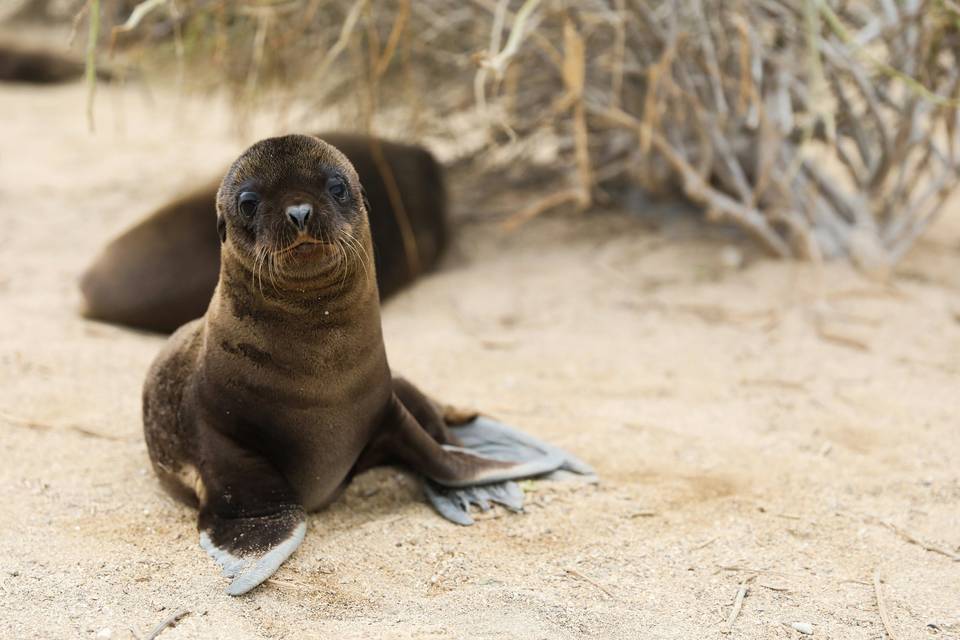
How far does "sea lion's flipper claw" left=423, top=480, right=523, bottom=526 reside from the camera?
304cm

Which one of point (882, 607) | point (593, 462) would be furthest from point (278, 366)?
point (882, 607)

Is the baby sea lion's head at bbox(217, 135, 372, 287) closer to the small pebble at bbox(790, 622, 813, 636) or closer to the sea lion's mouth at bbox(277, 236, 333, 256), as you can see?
the sea lion's mouth at bbox(277, 236, 333, 256)

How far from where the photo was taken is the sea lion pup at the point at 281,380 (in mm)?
2646

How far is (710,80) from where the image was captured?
4754 millimetres

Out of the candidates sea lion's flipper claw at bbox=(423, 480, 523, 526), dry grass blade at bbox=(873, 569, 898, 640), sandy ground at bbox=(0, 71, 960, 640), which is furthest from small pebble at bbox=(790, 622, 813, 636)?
sea lion's flipper claw at bbox=(423, 480, 523, 526)

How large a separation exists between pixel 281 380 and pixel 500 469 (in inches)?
29.0

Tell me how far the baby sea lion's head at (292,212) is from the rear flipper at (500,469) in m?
0.74

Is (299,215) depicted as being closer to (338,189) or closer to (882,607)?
(338,189)

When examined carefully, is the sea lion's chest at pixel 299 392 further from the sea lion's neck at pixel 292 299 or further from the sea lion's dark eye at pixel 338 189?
the sea lion's dark eye at pixel 338 189

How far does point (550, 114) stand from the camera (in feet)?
16.6

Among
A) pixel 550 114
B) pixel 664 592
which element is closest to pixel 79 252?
pixel 550 114

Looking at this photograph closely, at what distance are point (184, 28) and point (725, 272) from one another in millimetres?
2928

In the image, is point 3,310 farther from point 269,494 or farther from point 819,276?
point 819,276

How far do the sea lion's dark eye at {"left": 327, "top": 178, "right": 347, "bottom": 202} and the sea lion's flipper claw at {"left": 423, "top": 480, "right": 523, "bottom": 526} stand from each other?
902 mm
